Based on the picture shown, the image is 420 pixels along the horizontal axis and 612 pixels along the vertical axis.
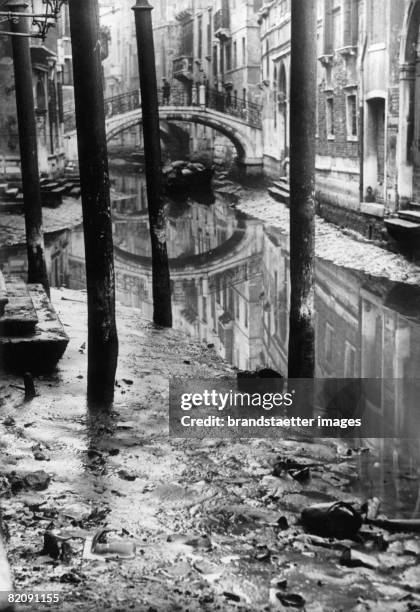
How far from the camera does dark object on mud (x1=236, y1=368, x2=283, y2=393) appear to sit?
7.50m

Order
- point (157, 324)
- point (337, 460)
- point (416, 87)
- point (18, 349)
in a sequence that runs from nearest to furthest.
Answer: point (337, 460) < point (18, 349) < point (157, 324) < point (416, 87)

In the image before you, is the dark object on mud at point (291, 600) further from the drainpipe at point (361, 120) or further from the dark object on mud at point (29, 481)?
the drainpipe at point (361, 120)

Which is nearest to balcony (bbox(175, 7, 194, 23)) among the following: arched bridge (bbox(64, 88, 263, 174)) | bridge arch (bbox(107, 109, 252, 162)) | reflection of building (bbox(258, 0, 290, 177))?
arched bridge (bbox(64, 88, 263, 174))

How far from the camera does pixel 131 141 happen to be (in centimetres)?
5550

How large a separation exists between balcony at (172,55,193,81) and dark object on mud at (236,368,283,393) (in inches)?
1538

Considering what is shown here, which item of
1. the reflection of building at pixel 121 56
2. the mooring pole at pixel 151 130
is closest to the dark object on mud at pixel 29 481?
the mooring pole at pixel 151 130

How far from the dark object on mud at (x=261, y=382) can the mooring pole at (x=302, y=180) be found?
222 millimetres

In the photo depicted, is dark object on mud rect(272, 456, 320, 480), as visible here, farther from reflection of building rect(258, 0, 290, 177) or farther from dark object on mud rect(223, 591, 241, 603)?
reflection of building rect(258, 0, 290, 177)

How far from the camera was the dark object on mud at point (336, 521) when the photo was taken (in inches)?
185

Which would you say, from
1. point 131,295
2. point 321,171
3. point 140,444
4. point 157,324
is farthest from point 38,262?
point 321,171

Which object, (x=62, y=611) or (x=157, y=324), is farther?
(x=157, y=324)

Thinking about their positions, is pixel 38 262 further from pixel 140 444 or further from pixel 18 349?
pixel 140 444

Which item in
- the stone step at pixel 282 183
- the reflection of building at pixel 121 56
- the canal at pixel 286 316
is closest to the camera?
the canal at pixel 286 316

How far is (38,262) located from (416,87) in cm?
788
